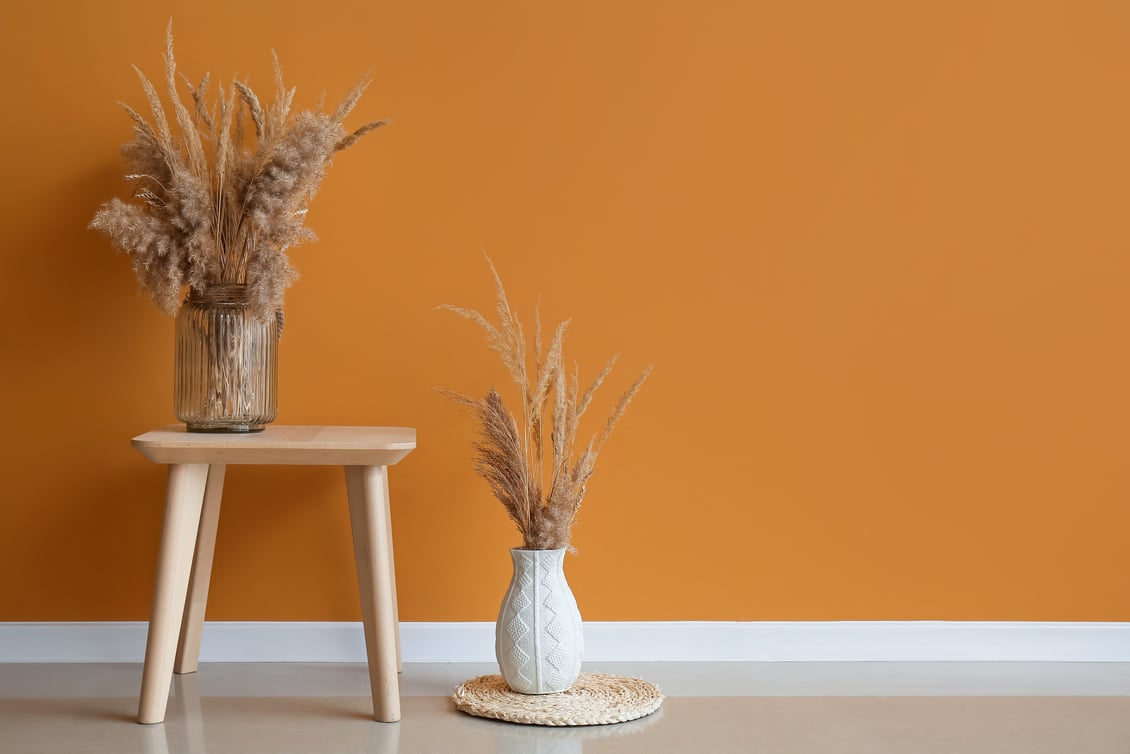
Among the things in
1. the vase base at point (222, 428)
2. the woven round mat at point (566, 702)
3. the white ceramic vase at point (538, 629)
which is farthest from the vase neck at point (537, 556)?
the vase base at point (222, 428)

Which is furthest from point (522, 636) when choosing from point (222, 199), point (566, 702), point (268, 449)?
point (222, 199)

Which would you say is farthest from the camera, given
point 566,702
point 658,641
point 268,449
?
point 658,641

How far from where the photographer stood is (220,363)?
2109 millimetres

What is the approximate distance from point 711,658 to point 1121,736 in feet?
2.75

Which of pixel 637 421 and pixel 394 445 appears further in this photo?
pixel 637 421

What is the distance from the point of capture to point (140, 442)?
1.90 meters

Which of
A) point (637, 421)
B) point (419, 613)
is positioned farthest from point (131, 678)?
point (637, 421)

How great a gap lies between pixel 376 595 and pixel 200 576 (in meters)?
0.53

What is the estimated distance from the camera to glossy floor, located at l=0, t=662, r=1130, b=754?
1.86 metres

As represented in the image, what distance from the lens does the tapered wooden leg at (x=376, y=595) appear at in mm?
1951

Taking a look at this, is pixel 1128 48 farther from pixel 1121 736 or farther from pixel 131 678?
pixel 131 678

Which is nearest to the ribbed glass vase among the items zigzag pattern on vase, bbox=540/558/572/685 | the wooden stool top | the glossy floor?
the wooden stool top

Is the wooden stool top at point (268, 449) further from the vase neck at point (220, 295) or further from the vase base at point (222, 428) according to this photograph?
the vase neck at point (220, 295)

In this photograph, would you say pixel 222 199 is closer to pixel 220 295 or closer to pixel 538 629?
pixel 220 295
